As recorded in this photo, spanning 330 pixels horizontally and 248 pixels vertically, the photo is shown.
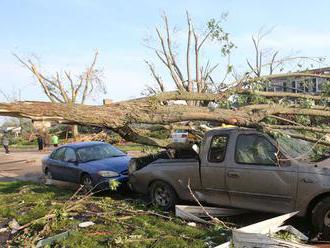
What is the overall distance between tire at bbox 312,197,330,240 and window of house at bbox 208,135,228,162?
78.3 inches

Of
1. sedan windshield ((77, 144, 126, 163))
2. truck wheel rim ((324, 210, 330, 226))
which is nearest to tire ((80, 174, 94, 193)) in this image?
sedan windshield ((77, 144, 126, 163))

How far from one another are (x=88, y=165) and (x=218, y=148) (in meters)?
4.85

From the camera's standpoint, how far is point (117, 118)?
8.10 metres

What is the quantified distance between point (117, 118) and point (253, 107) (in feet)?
8.88

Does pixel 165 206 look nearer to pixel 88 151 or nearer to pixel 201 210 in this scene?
pixel 201 210

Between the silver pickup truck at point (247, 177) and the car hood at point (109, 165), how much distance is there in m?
2.26

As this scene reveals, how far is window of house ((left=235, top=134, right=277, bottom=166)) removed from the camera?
26.6 ft

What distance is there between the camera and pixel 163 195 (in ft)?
32.5

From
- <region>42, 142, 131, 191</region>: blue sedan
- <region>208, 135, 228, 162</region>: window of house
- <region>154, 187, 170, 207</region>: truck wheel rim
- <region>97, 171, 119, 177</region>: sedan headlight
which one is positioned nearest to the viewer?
<region>208, 135, 228, 162</region>: window of house

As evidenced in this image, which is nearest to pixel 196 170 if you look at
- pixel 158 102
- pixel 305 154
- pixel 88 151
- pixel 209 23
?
pixel 158 102

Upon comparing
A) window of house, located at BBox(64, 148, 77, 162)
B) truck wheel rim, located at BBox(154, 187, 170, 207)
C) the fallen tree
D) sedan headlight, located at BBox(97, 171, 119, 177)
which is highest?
the fallen tree

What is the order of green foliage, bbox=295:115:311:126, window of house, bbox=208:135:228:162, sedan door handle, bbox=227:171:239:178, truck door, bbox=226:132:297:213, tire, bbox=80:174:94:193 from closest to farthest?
1. truck door, bbox=226:132:297:213
2. sedan door handle, bbox=227:171:239:178
3. window of house, bbox=208:135:228:162
4. green foliage, bbox=295:115:311:126
5. tire, bbox=80:174:94:193

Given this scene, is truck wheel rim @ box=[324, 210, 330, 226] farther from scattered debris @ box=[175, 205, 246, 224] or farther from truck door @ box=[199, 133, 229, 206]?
truck door @ box=[199, 133, 229, 206]

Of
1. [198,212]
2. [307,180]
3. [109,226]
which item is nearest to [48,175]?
[109,226]
